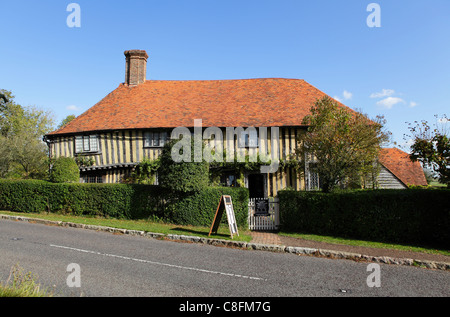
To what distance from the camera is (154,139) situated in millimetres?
16844

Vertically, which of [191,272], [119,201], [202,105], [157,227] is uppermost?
[202,105]

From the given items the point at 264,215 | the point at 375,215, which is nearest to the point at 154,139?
the point at 264,215

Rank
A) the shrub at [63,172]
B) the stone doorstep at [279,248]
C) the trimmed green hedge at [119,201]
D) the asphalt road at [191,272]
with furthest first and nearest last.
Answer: the shrub at [63,172] < the trimmed green hedge at [119,201] < the stone doorstep at [279,248] < the asphalt road at [191,272]

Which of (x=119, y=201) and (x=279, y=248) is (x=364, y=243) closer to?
(x=279, y=248)

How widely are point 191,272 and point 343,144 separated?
7315 mm

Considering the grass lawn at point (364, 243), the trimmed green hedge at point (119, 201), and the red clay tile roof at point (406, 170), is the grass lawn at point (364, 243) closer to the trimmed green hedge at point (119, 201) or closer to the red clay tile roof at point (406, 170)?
the trimmed green hedge at point (119, 201)

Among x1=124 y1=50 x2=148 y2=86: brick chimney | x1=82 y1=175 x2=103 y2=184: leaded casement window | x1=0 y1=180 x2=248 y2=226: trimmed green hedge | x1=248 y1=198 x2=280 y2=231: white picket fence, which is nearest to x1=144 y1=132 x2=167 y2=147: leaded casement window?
x1=82 y1=175 x2=103 y2=184: leaded casement window

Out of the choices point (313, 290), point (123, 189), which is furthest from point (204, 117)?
point (313, 290)

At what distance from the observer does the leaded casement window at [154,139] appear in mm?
16781

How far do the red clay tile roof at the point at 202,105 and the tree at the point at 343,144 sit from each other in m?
5.05

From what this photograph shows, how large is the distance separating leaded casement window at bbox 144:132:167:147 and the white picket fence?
794 cm

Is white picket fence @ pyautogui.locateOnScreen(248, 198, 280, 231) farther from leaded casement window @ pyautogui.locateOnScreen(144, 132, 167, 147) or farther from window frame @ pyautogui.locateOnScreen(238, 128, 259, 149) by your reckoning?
leaded casement window @ pyautogui.locateOnScreen(144, 132, 167, 147)

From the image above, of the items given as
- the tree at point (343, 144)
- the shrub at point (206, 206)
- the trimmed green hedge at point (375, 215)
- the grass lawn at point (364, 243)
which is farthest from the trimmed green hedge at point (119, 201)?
the tree at point (343, 144)

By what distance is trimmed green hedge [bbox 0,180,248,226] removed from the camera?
→ 36.8 feet
